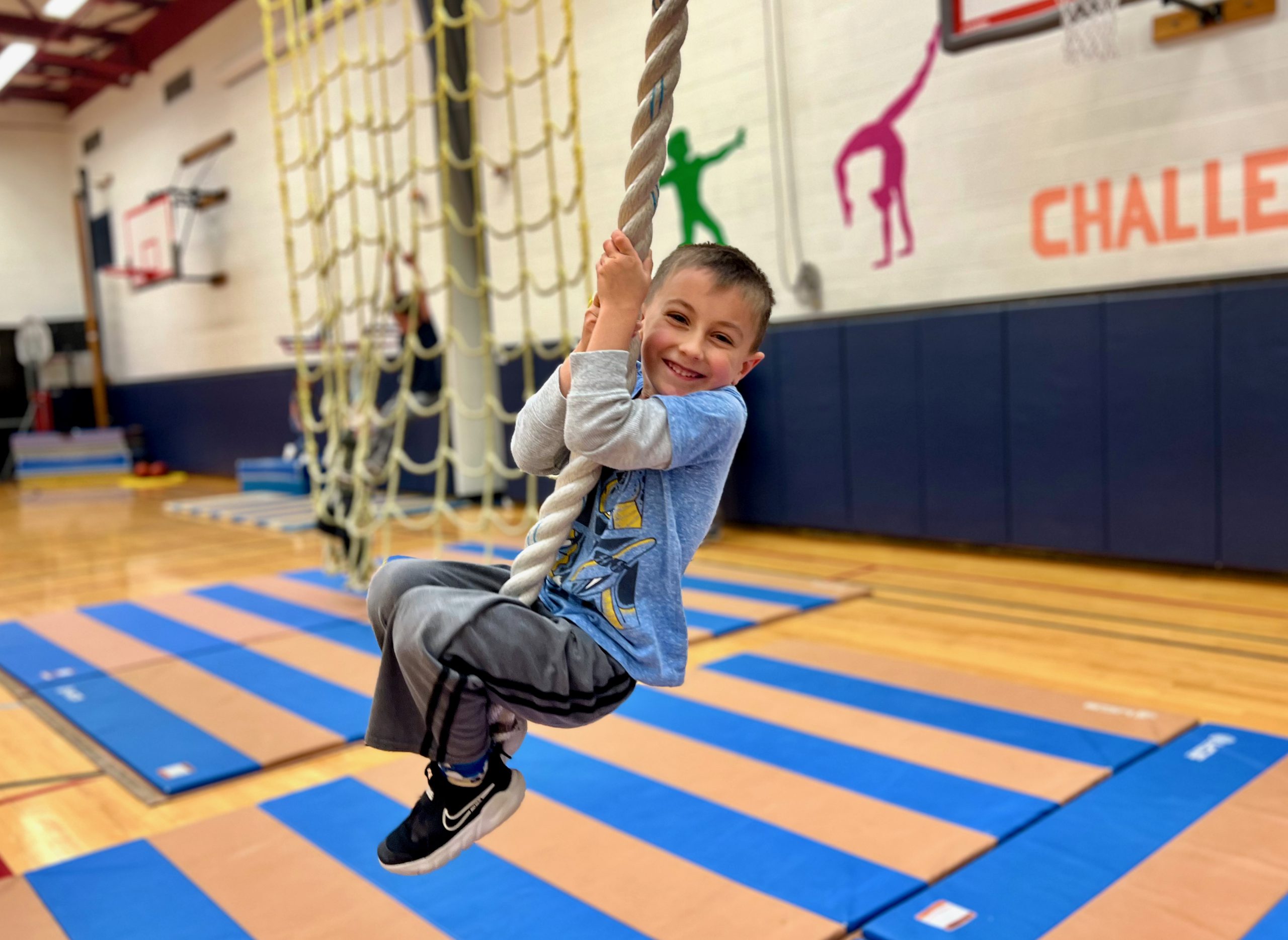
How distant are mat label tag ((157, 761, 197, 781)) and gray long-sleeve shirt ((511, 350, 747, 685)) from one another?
4.85 feet

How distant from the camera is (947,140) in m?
3.99

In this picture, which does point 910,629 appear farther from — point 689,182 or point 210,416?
point 210,416

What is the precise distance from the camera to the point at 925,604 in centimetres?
340

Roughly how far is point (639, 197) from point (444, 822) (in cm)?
68

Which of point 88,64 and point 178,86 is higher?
point 88,64

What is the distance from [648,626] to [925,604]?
8.25ft

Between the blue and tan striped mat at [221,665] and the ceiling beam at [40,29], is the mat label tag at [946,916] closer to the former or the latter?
the blue and tan striped mat at [221,665]

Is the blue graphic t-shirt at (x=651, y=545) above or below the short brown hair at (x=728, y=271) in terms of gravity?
below

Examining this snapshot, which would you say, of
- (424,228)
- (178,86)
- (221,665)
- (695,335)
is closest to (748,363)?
(695,335)

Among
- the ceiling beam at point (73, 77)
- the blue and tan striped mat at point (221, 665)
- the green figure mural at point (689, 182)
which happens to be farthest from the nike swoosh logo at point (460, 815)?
the ceiling beam at point (73, 77)

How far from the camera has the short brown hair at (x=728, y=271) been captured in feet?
3.44

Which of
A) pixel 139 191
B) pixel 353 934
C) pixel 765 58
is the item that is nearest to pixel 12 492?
pixel 139 191

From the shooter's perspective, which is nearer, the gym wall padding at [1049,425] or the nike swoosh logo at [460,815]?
the nike swoosh logo at [460,815]

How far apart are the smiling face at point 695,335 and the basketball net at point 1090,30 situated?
2.80 metres
